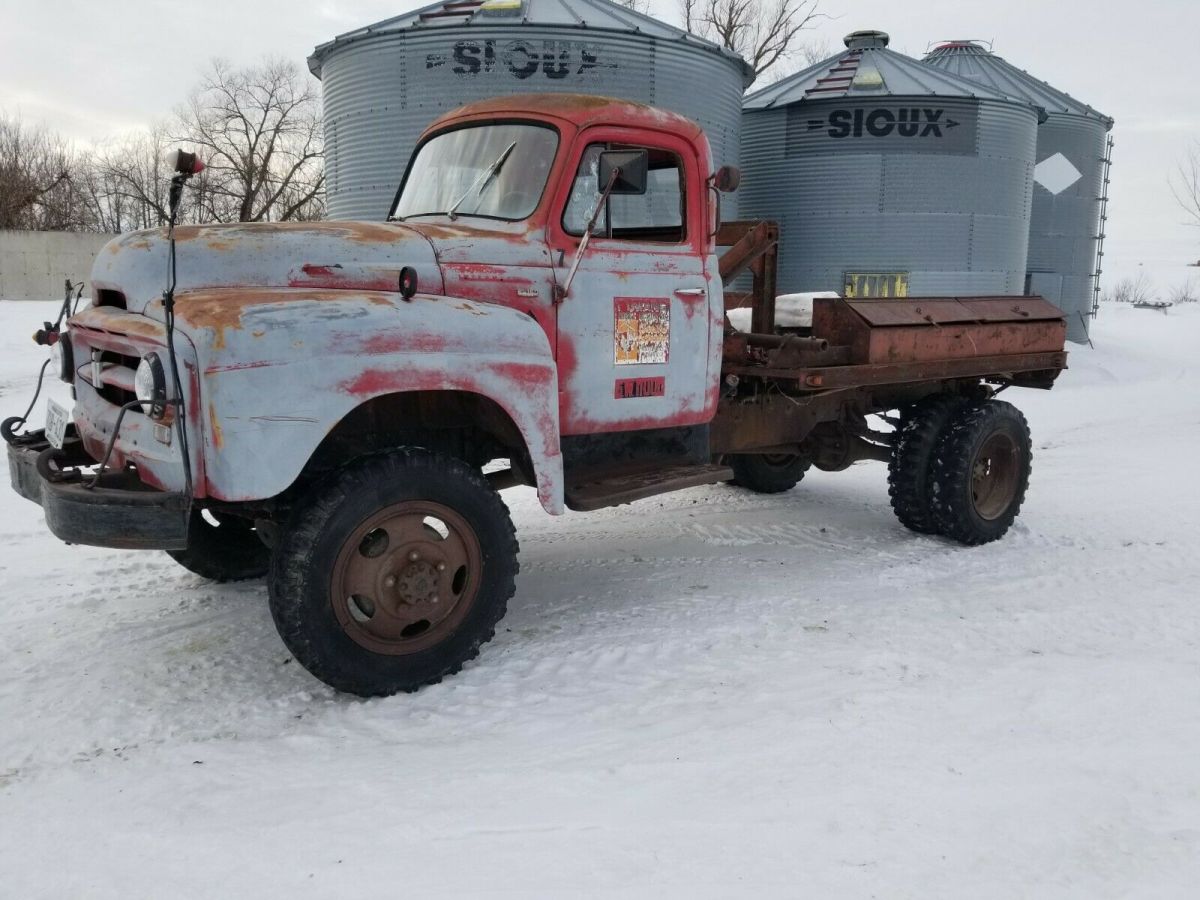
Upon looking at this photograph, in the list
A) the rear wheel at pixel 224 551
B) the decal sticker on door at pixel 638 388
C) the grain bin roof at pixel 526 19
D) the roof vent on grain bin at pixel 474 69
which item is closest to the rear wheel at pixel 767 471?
the decal sticker on door at pixel 638 388

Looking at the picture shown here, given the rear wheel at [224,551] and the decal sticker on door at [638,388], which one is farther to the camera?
the rear wheel at [224,551]

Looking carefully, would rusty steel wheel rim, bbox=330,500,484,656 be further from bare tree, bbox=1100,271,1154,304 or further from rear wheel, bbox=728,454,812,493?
bare tree, bbox=1100,271,1154,304

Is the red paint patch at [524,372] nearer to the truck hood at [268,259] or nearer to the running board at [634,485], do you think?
the truck hood at [268,259]

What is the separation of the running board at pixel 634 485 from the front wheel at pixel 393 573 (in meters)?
0.44

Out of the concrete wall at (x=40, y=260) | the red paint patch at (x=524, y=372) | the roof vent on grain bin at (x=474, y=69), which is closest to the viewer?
the red paint patch at (x=524, y=372)

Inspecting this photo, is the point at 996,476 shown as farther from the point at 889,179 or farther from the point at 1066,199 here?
the point at 1066,199

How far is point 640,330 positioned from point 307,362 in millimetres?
1723

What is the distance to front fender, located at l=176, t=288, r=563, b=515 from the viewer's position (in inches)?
131

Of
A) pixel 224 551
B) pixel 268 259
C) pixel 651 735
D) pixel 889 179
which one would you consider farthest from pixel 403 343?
pixel 889 179

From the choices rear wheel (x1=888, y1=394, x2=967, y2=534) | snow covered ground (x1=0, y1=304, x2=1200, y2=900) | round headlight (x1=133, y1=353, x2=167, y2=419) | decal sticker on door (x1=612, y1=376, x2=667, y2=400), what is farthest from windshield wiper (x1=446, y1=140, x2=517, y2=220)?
rear wheel (x1=888, y1=394, x2=967, y2=534)

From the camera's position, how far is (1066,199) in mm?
19484

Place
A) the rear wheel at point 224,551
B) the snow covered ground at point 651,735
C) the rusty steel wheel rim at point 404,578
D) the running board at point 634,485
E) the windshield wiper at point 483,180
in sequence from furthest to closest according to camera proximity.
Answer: the rear wheel at point 224,551
the windshield wiper at point 483,180
the running board at point 634,485
the rusty steel wheel rim at point 404,578
the snow covered ground at point 651,735

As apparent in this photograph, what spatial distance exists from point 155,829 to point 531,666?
1.62 metres

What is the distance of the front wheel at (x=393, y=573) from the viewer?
3605mm
